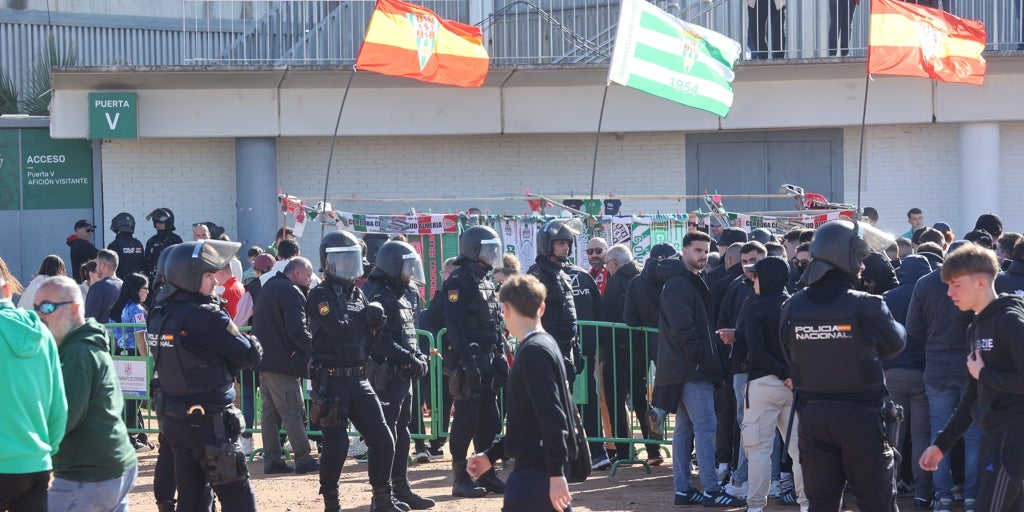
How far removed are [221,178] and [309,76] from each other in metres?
2.46

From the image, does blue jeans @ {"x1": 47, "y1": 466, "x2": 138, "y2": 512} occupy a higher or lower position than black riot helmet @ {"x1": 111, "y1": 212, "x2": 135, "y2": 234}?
lower

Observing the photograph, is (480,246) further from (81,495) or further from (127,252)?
(127,252)

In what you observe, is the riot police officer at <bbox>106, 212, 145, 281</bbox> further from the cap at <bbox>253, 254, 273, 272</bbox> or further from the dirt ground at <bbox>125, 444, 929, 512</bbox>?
the dirt ground at <bbox>125, 444, 929, 512</bbox>

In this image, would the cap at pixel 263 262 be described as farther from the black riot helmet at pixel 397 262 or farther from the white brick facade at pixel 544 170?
the white brick facade at pixel 544 170

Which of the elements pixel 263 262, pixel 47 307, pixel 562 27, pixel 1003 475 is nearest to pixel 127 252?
pixel 263 262

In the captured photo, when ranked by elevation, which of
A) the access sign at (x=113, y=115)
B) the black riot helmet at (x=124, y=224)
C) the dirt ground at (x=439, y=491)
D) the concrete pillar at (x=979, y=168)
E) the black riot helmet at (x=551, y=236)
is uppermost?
the access sign at (x=113, y=115)

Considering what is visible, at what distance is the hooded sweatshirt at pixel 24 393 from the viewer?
→ 547 cm

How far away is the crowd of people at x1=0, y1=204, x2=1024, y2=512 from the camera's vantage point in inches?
230

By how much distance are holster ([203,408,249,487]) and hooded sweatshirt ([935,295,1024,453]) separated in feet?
12.5

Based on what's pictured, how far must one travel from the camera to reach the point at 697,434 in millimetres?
9203

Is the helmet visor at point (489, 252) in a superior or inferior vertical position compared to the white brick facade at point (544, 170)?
inferior

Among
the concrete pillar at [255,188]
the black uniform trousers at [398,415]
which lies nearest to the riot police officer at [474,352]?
the black uniform trousers at [398,415]

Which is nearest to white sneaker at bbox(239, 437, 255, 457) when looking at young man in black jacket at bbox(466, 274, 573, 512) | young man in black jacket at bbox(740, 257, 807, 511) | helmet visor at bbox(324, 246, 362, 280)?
helmet visor at bbox(324, 246, 362, 280)

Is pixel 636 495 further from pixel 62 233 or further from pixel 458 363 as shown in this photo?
pixel 62 233
